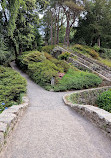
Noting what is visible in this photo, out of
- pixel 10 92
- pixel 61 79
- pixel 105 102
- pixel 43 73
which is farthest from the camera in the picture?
pixel 61 79

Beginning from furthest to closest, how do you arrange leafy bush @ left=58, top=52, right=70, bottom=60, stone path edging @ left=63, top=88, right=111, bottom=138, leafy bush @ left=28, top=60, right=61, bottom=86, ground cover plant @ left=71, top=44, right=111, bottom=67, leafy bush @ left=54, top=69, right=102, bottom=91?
ground cover plant @ left=71, top=44, right=111, bottom=67, leafy bush @ left=58, top=52, right=70, bottom=60, leafy bush @ left=28, top=60, right=61, bottom=86, leafy bush @ left=54, top=69, right=102, bottom=91, stone path edging @ left=63, top=88, right=111, bottom=138

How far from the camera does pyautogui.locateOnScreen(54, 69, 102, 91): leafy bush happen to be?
7.31 m

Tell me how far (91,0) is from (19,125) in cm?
2245

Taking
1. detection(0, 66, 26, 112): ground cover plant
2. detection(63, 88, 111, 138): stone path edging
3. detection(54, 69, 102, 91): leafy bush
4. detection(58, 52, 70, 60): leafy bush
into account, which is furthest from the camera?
detection(58, 52, 70, 60): leafy bush

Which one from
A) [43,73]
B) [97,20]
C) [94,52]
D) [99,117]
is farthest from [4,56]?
[97,20]

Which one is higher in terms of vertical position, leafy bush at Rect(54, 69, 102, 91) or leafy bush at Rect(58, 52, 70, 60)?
leafy bush at Rect(58, 52, 70, 60)

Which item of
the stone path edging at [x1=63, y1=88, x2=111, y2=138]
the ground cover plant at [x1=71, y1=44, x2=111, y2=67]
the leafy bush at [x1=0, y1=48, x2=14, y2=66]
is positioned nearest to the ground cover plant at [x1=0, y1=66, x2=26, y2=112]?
the leafy bush at [x1=0, y1=48, x2=14, y2=66]

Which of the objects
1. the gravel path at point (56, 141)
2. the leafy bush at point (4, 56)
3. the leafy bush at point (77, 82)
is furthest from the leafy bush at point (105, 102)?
the leafy bush at point (4, 56)

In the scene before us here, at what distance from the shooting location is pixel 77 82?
762cm

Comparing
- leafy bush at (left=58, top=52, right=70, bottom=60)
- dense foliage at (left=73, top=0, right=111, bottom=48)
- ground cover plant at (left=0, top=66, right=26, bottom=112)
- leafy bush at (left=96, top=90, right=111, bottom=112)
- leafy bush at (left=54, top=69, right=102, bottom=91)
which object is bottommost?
leafy bush at (left=96, top=90, right=111, bottom=112)

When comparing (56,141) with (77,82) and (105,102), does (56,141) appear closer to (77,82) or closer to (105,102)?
(105,102)

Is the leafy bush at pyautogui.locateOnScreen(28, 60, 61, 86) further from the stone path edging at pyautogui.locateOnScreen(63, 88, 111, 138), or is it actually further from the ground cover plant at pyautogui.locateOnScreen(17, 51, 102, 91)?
the stone path edging at pyautogui.locateOnScreen(63, 88, 111, 138)

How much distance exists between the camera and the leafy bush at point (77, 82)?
7.31m

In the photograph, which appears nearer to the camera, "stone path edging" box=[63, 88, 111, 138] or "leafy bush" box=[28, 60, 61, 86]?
"stone path edging" box=[63, 88, 111, 138]
